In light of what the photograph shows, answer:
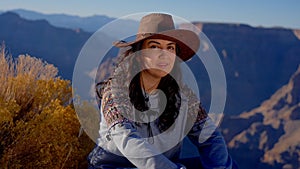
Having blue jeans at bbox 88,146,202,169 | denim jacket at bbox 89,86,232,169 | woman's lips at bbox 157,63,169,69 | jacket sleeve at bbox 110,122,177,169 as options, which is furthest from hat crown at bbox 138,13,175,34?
blue jeans at bbox 88,146,202,169

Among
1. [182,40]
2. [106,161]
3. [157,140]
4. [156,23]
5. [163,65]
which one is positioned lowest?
[106,161]

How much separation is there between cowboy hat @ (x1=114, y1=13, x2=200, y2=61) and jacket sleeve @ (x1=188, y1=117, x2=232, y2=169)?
465 mm

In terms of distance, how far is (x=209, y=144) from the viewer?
2.40 meters

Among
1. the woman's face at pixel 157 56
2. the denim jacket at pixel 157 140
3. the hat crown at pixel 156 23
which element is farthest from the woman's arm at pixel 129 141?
the hat crown at pixel 156 23

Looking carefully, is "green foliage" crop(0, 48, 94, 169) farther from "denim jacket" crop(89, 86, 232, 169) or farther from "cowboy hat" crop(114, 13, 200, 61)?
"cowboy hat" crop(114, 13, 200, 61)

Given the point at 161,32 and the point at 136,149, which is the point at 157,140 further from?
the point at 161,32

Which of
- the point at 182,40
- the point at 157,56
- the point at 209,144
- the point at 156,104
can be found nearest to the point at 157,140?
the point at 156,104

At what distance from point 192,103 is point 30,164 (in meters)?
0.99

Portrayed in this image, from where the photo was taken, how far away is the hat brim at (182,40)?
2.24m

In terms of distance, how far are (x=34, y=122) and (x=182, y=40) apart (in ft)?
3.15

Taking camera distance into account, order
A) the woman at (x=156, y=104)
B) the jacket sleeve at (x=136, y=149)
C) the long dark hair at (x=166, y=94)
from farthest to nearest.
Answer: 1. the long dark hair at (x=166, y=94)
2. the woman at (x=156, y=104)
3. the jacket sleeve at (x=136, y=149)

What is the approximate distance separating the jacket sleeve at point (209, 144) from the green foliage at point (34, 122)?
0.80 metres

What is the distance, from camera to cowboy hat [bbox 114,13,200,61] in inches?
88.0

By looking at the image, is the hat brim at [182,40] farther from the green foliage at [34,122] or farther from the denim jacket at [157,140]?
the green foliage at [34,122]
